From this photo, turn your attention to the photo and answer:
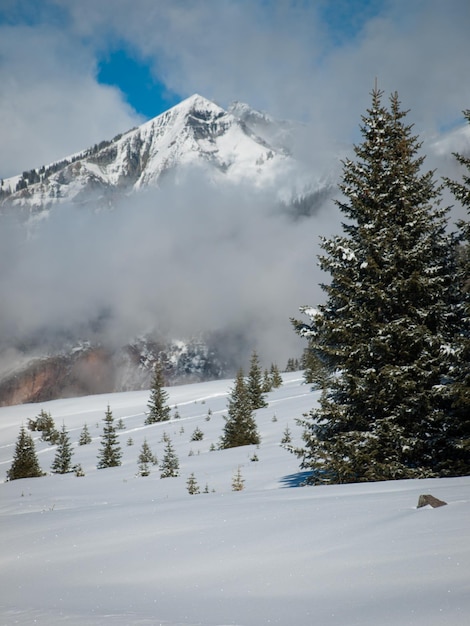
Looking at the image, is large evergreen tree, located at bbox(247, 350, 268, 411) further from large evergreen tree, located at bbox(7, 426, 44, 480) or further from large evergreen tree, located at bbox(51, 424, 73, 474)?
large evergreen tree, located at bbox(7, 426, 44, 480)

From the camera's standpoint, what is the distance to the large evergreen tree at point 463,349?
7.95m

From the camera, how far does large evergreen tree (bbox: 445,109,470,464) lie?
26.1 feet

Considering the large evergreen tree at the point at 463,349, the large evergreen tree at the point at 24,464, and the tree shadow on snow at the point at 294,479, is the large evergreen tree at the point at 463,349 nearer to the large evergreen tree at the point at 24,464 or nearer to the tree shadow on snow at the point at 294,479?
the tree shadow on snow at the point at 294,479

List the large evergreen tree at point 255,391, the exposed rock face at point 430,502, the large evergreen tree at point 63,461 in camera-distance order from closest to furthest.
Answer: the exposed rock face at point 430,502 → the large evergreen tree at point 63,461 → the large evergreen tree at point 255,391

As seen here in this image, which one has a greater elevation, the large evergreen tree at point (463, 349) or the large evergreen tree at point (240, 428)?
the large evergreen tree at point (463, 349)

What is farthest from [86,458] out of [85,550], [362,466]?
[85,550]

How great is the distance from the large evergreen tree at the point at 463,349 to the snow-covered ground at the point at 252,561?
6.26 feet

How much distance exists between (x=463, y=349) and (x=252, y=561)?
6.32m

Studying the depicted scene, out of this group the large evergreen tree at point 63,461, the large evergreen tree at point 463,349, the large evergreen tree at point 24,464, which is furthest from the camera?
the large evergreen tree at point 63,461

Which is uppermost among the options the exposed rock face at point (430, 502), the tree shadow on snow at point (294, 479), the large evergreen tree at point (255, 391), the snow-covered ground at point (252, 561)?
the large evergreen tree at point (255, 391)

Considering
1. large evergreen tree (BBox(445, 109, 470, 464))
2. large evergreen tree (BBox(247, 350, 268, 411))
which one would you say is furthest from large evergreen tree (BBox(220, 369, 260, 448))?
large evergreen tree (BBox(445, 109, 470, 464))

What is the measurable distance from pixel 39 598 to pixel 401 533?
3439 millimetres

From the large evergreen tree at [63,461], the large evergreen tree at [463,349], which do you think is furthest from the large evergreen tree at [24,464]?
the large evergreen tree at [463,349]

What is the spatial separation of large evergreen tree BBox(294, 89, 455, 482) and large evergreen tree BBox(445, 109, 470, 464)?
0.29 metres
